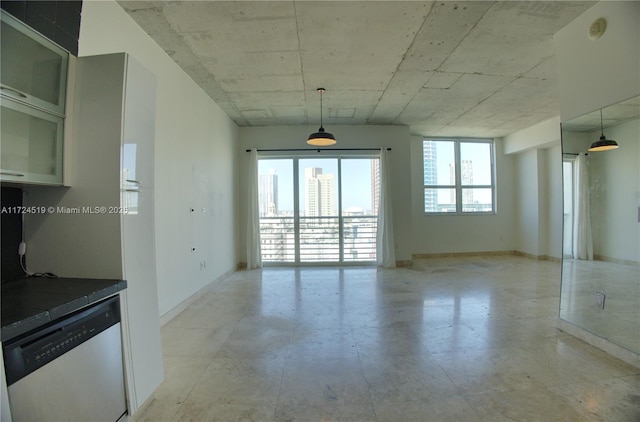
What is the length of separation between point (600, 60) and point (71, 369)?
156 inches

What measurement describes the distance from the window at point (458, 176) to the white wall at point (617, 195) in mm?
3533

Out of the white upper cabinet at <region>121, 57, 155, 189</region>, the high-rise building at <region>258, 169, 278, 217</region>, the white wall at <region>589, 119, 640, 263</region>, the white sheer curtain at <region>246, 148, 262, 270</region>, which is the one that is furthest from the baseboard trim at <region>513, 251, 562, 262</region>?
the white upper cabinet at <region>121, 57, 155, 189</region>

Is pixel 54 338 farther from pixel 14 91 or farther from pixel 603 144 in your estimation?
pixel 603 144

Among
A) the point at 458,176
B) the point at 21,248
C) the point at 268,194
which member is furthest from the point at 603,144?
the point at 268,194

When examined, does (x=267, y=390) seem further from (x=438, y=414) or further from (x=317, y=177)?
(x=317, y=177)

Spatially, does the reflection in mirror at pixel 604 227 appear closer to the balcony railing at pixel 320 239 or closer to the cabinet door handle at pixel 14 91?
the balcony railing at pixel 320 239

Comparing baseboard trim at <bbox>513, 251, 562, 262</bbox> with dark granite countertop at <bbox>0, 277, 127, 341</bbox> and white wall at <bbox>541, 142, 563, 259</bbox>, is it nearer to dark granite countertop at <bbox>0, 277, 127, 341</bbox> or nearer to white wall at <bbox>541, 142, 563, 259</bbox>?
white wall at <bbox>541, 142, 563, 259</bbox>

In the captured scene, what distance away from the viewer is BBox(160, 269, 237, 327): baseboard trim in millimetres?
2995

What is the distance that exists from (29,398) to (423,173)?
→ 22.6 ft

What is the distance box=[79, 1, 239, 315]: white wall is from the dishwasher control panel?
161 centimetres

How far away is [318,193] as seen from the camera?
19.6 feet

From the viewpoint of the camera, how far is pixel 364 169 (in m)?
6.04

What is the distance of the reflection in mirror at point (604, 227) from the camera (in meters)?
2.52

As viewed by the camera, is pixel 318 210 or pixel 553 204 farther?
pixel 553 204
